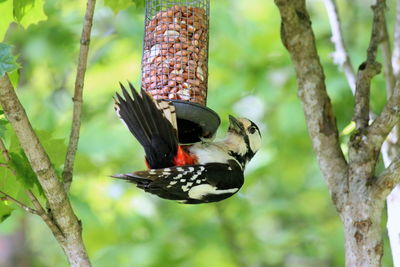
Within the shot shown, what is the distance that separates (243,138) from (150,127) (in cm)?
91

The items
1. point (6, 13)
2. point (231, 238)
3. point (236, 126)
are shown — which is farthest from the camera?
point (231, 238)

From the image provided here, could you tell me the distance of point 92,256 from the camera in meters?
5.72

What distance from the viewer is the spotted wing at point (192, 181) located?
2.85m

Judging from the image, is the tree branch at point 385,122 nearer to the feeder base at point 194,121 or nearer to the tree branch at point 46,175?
the feeder base at point 194,121

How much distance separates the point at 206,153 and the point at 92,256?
9.14 feet

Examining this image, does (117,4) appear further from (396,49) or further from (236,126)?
(396,49)

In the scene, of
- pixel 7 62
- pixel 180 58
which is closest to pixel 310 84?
pixel 180 58

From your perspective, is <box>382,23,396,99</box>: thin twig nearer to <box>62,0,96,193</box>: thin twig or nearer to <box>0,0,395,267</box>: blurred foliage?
<box>0,0,395,267</box>: blurred foliage

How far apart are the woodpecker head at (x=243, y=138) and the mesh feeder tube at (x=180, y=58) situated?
15.3 inches

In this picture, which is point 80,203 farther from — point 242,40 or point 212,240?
point 242,40

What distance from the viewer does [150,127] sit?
2.96 meters

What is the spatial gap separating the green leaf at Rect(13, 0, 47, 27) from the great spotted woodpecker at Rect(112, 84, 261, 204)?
0.53 m

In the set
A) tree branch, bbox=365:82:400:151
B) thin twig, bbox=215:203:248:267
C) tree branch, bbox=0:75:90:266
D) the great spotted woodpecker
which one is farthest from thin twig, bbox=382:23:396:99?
thin twig, bbox=215:203:248:267

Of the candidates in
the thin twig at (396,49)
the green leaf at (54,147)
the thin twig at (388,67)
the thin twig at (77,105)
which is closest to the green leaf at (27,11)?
the thin twig at (77,105)
